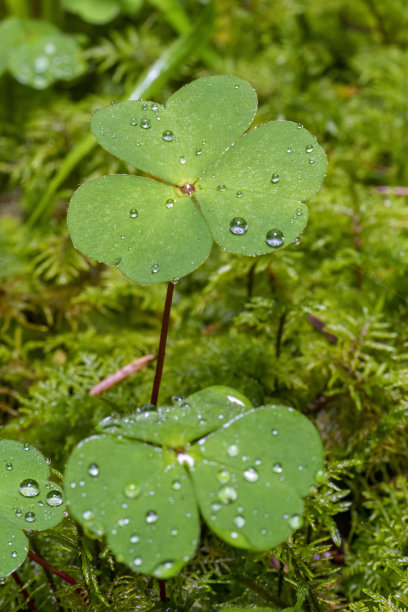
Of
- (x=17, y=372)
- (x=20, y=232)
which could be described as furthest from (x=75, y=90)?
(x=17, y=372)

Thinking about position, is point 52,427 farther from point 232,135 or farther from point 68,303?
point 232,135

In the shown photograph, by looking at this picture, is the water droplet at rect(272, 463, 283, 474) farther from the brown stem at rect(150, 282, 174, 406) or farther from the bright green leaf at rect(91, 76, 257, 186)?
the bright green leaf at rect(91, 76, 257, 186)

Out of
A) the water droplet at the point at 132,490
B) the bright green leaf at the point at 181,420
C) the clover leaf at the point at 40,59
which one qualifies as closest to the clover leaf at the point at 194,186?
the bright green leaf at the point at 181,420

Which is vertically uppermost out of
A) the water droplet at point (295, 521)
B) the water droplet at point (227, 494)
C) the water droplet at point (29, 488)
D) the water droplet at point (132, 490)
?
the water droplet at point (132, 490)

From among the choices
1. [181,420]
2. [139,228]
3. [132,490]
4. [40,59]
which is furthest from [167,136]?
[40,59]

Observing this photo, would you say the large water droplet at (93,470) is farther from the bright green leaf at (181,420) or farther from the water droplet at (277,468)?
the water droplet at (277,468)

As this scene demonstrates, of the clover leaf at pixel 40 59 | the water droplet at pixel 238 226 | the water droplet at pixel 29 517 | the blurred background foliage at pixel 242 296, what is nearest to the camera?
the water droplet at pixel 29 517
